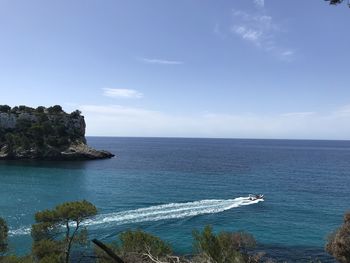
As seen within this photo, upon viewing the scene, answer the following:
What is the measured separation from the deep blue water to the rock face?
21450 mm

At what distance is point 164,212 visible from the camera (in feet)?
179

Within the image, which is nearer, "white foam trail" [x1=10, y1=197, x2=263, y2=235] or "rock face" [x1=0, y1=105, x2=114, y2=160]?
"white foam trail" [x1=10, y1=197, x2=263, y2=235]

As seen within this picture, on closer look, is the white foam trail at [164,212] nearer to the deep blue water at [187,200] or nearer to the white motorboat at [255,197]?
the deep blue water at [187,200]

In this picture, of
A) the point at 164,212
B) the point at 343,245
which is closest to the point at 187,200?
the point at 164,212

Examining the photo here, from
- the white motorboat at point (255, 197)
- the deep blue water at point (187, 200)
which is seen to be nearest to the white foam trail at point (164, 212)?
the deep blue water at point (187, 200)

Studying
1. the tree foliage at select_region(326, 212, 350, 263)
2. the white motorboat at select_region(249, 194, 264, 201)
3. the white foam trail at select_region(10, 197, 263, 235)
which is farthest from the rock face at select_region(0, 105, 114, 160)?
the tree foliage at select_region(326, 212, 350, 263)

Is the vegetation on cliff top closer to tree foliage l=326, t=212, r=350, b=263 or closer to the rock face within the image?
the rock face

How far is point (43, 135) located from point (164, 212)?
91398mm

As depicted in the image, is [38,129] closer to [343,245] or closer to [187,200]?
[187,200]

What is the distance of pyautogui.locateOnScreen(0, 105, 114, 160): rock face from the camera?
126375 millimetres

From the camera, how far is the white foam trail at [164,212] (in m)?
48.0

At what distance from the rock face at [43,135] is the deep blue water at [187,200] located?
2145 cm

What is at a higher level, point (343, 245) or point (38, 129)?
point (38, 129)

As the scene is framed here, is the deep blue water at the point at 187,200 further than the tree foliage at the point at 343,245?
Yes
